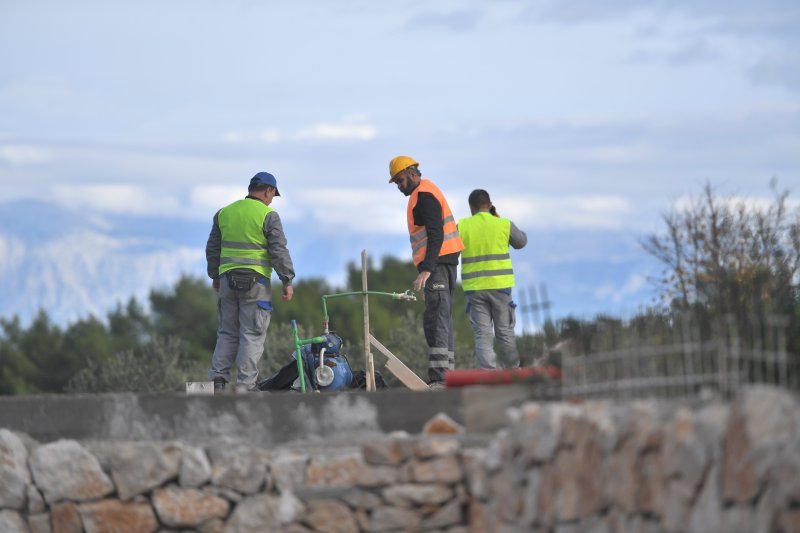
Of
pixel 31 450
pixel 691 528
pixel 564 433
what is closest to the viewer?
pixel 691 528

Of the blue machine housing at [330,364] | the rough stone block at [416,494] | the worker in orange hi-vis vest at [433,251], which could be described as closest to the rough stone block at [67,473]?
the rough stone block at [416,494]

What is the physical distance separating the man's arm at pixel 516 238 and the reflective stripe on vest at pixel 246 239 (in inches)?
88.0

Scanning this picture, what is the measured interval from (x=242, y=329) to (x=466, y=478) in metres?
4.60

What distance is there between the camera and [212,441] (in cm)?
1138

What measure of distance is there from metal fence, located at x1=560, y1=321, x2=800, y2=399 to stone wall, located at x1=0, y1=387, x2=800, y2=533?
0.32 meters

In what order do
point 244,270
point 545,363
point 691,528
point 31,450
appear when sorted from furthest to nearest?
point 244,270 → point 31,450 → point 545,363 → point 691,528

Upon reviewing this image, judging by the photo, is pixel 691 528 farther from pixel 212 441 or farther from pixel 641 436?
pixel 212 441

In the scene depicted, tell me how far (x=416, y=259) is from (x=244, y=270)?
1.53 m

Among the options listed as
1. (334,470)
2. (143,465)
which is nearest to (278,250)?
(143,465)

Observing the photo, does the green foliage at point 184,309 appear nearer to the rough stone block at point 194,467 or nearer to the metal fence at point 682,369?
the rough stone block at point 194,467

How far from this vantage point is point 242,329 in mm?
14148

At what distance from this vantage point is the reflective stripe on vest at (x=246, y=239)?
14.2m

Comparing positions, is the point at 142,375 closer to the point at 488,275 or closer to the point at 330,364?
the point at 330,364

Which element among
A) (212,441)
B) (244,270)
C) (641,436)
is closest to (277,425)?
(212,441)
